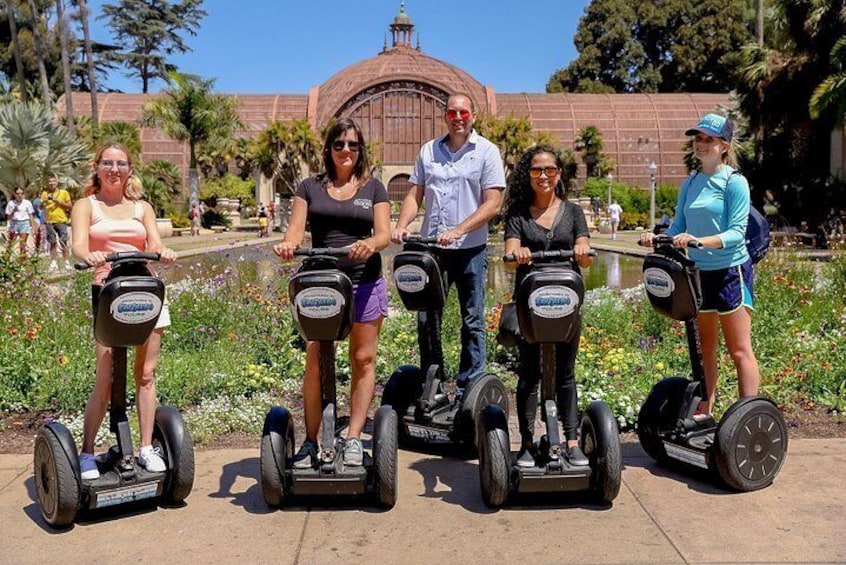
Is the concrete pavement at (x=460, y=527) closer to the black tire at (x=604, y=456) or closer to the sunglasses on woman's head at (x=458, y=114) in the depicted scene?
the black tire at (x=604, y=456)

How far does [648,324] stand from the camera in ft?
24.8

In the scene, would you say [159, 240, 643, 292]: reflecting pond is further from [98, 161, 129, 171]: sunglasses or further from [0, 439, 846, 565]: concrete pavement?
[0, 439, 846, 565]: concrete pavement

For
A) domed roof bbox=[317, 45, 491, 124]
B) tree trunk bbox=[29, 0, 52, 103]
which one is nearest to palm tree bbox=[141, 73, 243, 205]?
tree trunk bbox=[29, 0, 52, 103]

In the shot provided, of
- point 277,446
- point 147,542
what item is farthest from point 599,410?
point 147,542

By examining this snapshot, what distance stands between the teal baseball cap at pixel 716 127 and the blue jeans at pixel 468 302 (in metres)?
1.37

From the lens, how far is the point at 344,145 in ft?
13.8

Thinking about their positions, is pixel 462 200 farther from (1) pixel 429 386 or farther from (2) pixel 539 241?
(1) pixel 429 386

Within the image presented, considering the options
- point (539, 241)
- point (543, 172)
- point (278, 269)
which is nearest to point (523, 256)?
point (539, 241)

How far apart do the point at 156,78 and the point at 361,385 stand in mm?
65671

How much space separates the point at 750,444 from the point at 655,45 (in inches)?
2432

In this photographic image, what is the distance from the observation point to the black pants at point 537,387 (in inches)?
162

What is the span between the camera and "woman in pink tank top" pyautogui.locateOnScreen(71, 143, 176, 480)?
404 centimetres

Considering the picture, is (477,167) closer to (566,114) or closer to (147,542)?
(147,542)

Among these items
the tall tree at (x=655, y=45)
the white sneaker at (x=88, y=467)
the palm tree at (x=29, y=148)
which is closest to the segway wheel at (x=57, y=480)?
the white sneaker at (x=88, y=467)
